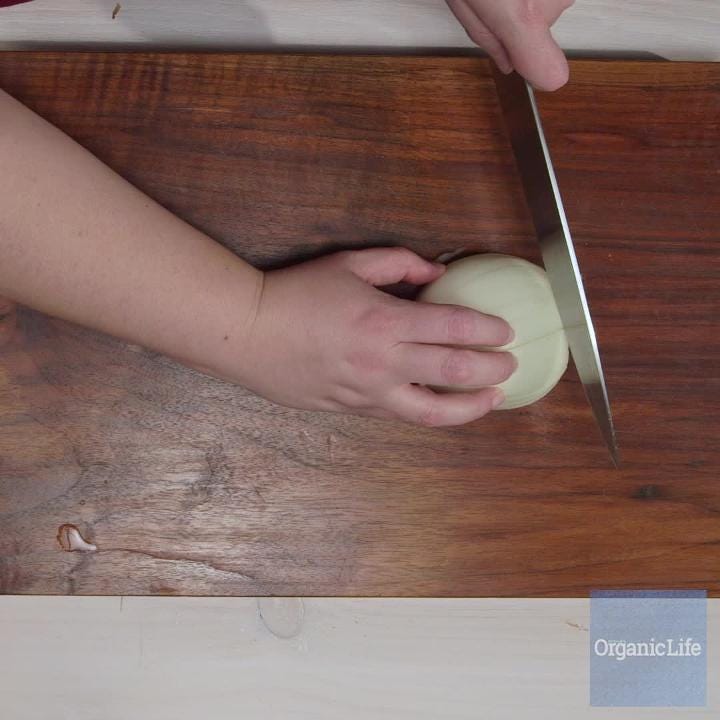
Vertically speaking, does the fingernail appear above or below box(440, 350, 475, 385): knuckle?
below

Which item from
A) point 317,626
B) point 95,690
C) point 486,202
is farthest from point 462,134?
point 95,690

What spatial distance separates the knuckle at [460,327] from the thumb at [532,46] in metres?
0.18

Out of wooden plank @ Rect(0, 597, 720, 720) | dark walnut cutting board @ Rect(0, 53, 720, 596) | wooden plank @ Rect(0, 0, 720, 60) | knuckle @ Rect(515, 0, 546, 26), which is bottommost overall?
wooden plank @ Rect(0, 597, 720, 720)

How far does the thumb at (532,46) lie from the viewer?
2.04 ft

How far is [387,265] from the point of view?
713mm

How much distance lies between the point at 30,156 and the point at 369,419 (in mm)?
338

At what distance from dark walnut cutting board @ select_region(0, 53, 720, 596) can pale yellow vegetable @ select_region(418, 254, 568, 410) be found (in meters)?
0.04

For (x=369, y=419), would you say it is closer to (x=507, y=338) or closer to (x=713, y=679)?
(x=507, y=338)

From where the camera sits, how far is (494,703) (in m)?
0.80

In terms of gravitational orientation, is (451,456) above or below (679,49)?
below

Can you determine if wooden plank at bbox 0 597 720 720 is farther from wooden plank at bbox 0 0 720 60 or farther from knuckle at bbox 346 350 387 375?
wooden plank at bbox 0 0 720 60

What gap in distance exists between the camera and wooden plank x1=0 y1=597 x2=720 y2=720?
0.78 metres

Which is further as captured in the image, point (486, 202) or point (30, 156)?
point (486, 202)

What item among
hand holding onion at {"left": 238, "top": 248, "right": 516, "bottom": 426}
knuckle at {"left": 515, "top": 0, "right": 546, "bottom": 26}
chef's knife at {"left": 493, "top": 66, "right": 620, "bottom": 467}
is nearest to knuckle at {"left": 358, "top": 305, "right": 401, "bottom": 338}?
hand holding onion at {"left": 238, "top": 248, "right": 516, "bottom": 426}
